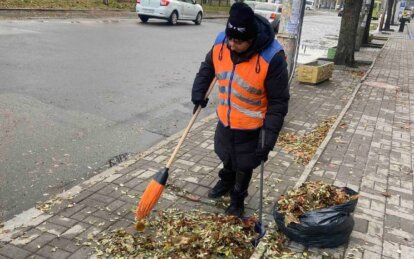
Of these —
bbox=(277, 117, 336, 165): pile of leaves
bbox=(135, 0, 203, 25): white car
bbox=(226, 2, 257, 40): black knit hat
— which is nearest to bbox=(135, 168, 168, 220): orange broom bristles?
bbox=(226, 2, 257, 40): black knit hat

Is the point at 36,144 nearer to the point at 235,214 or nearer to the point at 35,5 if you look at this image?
the point at 235,214

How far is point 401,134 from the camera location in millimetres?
7152

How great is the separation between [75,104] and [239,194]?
4.07 meters

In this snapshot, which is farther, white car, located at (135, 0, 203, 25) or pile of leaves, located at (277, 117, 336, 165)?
white car, located at (135, 0, 203, 25)

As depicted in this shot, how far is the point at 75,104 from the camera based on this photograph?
721cm

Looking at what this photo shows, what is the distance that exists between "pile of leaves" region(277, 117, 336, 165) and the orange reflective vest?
2118 mm

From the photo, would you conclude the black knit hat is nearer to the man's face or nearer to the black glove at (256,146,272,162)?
the man's face

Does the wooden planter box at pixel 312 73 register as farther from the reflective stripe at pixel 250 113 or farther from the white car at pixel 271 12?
the white car at pixel 271 12

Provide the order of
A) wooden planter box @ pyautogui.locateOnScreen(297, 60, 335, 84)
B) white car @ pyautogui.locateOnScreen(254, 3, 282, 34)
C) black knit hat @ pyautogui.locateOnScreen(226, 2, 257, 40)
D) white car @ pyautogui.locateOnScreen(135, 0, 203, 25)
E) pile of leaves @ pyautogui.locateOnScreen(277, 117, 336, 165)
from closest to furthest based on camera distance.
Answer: black knit hat @ pyautogui.locateOnScreen(226, 2, 257, 40)
pile of leaves @ pyautogui.locateOnScreen(277, 117, 336, 165)
wooden planter box @ pyautogui.locateOnScreen(297, 60, 335, 84)
white car @ pyautogui.locateOnScreen(135, 0, 203, 25)
white car @ pyautogui.locateOnScreen(254, 3, 282, 34)

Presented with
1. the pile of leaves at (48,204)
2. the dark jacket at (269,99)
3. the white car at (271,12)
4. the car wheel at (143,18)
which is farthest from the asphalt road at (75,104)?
the white car at (271,12)

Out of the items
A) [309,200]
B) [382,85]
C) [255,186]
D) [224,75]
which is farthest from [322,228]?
[382,85]

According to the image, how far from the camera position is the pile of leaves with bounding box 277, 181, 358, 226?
3.76 m

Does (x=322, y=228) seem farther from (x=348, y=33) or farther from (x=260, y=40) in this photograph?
(x=348, y=33)

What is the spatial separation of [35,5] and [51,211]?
764 inches
